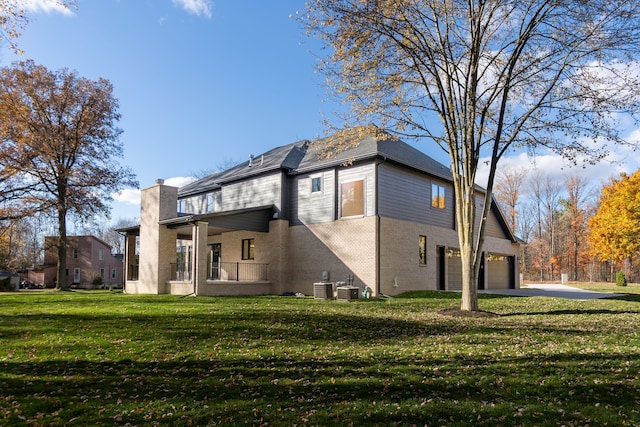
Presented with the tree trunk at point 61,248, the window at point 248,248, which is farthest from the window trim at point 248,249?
the tree trunk at point 61,248

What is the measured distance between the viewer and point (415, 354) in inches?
288

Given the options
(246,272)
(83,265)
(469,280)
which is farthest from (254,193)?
(83,265)

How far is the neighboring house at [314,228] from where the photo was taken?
63.9ft

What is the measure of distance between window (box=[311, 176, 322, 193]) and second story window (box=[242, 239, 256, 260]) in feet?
15.4

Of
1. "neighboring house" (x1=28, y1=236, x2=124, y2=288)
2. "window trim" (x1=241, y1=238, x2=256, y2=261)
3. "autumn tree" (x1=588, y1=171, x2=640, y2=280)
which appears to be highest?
"autumn tree" (x1=588, y1=171, x2=640, y2=280)

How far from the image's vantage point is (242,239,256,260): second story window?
23.8 metres

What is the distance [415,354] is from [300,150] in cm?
1854

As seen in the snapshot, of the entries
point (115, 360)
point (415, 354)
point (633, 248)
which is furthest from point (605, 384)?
point (633, 248)

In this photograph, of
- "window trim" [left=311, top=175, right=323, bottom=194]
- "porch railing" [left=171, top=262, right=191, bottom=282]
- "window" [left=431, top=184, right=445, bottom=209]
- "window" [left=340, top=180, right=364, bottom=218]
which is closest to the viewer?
"window" [left=340, top=180, right=364, bottom=218]

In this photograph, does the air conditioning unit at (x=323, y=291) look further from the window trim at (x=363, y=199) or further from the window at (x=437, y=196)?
the window at (x=437, y=196)

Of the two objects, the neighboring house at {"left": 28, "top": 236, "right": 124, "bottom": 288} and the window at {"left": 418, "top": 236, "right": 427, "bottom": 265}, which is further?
the neighboring house at {"left": 28, "top": 236, "right": 124, "bottom": 288}

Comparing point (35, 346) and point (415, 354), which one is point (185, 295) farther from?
point (415, 354)

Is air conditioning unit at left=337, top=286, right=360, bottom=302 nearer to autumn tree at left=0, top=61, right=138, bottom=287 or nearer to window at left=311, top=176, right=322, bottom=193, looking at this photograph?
window at left=311, top=176, right=322, bottom=193

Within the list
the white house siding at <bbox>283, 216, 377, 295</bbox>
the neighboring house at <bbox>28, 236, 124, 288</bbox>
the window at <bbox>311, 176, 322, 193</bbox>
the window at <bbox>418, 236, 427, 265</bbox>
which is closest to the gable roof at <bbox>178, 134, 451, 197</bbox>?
the window at <bbox>311, 176, 322, 193</bbox>
